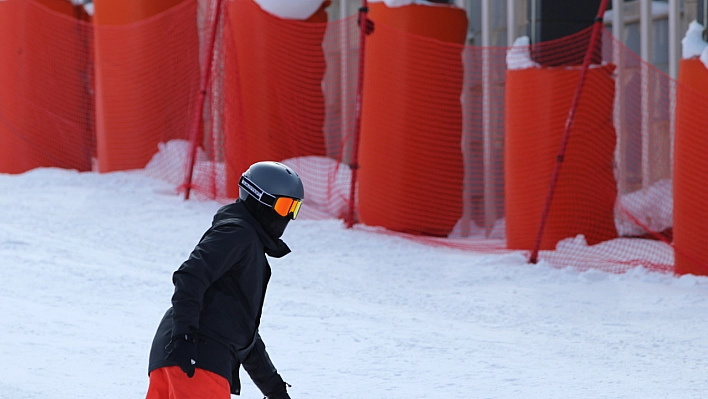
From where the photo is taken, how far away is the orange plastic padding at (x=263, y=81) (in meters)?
12.2

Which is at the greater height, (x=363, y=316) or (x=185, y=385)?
(x=185, y=385)

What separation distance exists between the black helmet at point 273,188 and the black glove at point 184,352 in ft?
1.98

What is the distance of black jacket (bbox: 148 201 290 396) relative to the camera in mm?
3361

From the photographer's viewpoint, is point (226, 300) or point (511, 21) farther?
point (511, 21)

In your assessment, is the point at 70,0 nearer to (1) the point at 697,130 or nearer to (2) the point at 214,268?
(1) the point at 697,130

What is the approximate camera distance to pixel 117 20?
13953 millimetres

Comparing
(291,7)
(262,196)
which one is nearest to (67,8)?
(291,7)

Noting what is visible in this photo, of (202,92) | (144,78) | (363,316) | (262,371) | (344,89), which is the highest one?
(262,371)

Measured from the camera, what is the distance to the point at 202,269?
3391 mm

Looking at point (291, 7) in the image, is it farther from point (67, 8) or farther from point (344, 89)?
point (67, 8)

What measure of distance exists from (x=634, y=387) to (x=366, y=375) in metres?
1.48

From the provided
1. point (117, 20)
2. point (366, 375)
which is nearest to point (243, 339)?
point (366, 375)

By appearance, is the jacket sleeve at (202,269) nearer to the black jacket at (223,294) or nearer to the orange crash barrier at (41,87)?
the black jacket at (223,294)

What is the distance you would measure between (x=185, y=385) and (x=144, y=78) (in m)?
10.7
